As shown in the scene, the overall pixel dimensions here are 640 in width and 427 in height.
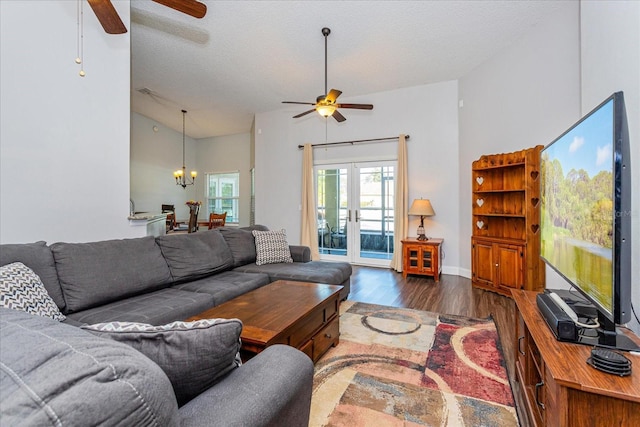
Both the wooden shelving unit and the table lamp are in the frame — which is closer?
the wooden shelving unit

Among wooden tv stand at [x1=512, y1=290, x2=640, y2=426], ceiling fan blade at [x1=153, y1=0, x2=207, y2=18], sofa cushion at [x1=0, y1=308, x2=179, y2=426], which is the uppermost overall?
ceiling fan blade at [x1=153, y1=0, x2=207, y2=18]

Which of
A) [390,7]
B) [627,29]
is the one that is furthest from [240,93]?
[627,29]

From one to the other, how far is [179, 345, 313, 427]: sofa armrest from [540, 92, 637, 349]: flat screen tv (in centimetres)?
117

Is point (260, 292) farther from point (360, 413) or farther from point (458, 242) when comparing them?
point (458, 242)

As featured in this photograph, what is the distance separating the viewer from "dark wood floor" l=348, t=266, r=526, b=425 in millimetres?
2961

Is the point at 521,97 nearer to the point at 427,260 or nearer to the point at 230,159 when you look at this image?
the point at 427,260

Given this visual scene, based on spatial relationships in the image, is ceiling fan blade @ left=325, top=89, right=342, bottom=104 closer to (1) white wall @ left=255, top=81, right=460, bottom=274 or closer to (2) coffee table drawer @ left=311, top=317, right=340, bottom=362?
(1) white wall @ left=255, top=81, right=460, bottom=274

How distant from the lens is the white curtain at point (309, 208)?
6.09 m

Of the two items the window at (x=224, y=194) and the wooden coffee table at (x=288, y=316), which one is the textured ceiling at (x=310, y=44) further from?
the window at (x=224, y=194)

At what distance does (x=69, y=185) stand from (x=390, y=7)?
3725 mm

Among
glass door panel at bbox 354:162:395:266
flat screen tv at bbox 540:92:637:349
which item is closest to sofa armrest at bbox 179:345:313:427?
flat screen tv at bbox 540:92:637:349

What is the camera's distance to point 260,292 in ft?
7.86

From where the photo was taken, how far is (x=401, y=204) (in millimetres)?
5246

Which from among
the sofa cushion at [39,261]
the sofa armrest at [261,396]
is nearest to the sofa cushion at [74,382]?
the sofa armrest at [261,396]
